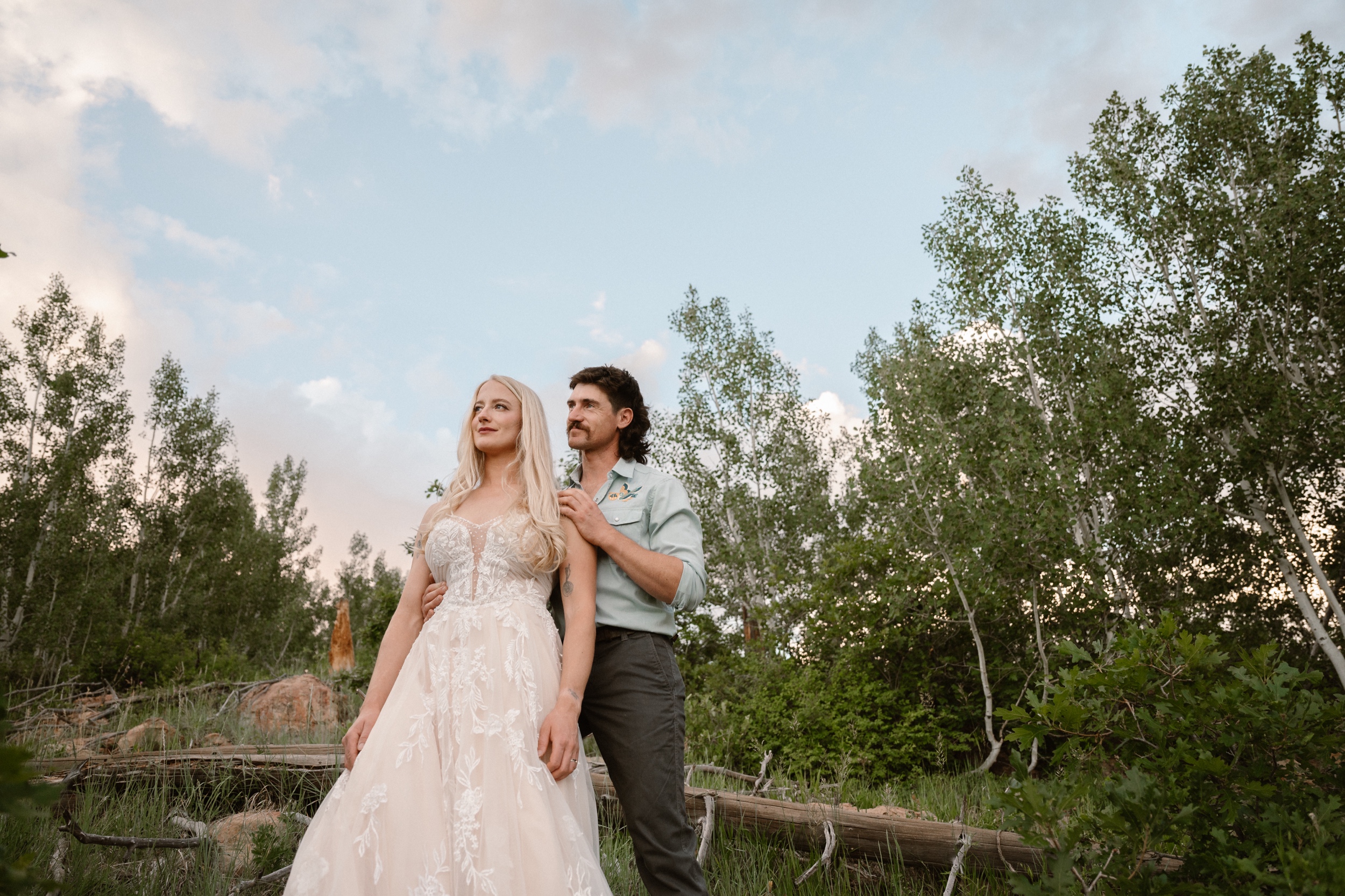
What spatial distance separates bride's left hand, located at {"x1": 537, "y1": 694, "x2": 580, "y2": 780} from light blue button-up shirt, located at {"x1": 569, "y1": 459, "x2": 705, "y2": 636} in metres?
0.39

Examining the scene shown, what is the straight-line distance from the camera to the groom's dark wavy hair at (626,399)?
10.2 ft

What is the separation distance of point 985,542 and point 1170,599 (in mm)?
5561

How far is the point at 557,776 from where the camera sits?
231cm

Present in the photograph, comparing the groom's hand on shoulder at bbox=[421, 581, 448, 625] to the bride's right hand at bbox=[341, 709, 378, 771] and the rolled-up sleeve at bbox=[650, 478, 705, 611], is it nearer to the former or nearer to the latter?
the bride's right hand at bbox=[341, 709, 378, 771]

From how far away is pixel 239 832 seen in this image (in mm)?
3777

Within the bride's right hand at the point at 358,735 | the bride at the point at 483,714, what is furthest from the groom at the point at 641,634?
the bride's right hand at the point at 358,735

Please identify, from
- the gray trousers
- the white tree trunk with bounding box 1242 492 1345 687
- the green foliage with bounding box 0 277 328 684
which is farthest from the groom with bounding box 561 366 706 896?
the white tree trunk with bounding box 1242 492 1345 687

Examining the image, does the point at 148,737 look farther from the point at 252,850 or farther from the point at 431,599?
the point at 431,599

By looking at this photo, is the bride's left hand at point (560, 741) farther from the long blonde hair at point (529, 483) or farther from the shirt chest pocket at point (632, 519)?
the shirt chest pocket at point (632, 519)

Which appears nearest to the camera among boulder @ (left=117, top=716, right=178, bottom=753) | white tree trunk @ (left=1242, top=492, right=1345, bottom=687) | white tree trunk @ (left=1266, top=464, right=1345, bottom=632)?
boulder @ (left=117, top=716, right=178, bottom=753)

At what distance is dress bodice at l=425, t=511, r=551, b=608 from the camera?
2678 mm

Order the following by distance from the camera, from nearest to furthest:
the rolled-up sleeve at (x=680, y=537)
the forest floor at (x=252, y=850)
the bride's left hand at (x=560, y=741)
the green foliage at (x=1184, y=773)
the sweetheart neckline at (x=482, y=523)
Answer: the green foliage at (x=1184, y=773), the bride's left hand at (x=560, y=741), the rolled-up sleeve at (x=680, y=537), the sweetheart neckline at (x=482, y=523), the forest floor at (x=252, y=850)

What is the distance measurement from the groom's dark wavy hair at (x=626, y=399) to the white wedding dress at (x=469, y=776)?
695 mm

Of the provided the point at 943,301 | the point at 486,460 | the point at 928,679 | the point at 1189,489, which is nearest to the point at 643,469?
the point at 486,460
